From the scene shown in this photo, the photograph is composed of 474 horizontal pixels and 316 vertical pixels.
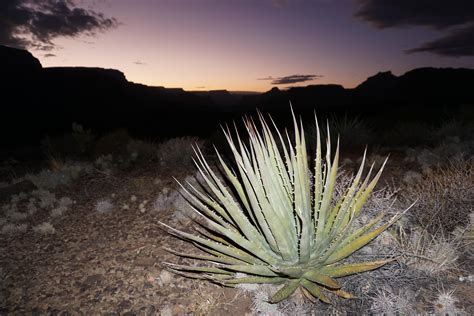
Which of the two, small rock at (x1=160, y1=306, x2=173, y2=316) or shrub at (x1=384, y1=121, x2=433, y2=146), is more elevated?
shrub at (x1=384, y1=121, x2=433, y2=146)

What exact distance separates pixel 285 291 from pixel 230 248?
0.53 meters

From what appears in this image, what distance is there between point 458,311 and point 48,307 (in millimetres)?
3709

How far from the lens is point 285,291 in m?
2.53

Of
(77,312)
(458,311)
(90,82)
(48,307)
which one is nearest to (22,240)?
(48,307)

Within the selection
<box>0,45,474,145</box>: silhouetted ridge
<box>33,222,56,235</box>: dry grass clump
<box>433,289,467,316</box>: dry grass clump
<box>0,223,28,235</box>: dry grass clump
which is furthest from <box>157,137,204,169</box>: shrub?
<box>0,45,474,145</box>: silhouetted ridge

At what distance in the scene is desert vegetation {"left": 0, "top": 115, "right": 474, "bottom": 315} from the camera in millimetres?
2658

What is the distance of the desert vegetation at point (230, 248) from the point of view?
2658mm

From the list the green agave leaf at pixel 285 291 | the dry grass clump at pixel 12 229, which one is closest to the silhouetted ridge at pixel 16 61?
the dry grass clump at pixel 12 229

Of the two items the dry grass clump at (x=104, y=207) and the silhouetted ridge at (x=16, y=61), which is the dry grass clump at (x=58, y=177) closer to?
the dry grass clump at (x=104, y=207)

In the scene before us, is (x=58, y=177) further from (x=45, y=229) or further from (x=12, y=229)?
(x=45, y=229)

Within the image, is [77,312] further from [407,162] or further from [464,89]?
[464,89]

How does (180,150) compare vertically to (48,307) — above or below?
above

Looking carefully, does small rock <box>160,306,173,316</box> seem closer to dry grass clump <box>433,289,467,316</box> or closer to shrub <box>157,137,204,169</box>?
dry grass clump <box>433,289,467,316</box>

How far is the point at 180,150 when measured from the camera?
26.7 feet
